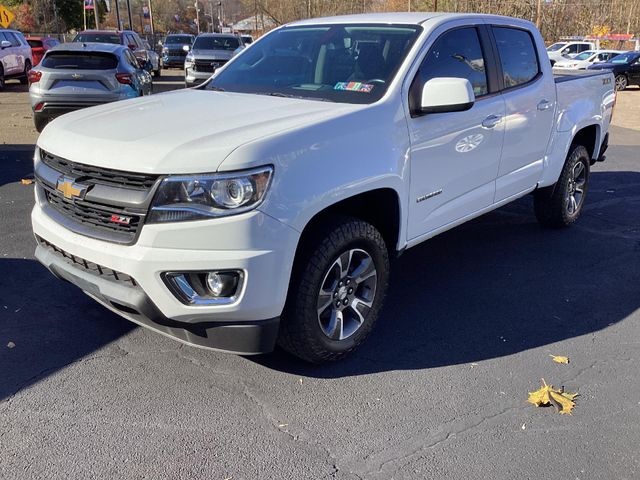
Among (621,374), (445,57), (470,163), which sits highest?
(445,57)

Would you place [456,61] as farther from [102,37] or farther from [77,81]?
[102,37]

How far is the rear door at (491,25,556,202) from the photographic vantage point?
182 inches

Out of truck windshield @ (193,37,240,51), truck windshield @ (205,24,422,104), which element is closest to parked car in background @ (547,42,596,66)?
truck windshield @ (193,37,240,51)

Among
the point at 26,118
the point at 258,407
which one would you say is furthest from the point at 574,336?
the point at 26,118

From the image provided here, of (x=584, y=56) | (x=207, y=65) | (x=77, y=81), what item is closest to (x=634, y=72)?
(x=584, y=56)

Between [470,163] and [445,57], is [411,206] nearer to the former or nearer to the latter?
[470,163]

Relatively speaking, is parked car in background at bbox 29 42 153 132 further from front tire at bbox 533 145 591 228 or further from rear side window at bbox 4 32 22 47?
rear side window at bbox 4 32 22 47

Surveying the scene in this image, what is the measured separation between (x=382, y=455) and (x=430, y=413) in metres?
0.44

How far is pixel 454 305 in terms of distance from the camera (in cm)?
435

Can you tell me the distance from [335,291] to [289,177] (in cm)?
81

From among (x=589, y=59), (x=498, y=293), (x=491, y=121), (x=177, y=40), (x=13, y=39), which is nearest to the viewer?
(x=491, y=121)

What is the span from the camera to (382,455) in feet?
9.12

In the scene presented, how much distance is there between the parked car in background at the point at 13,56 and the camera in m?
18.5

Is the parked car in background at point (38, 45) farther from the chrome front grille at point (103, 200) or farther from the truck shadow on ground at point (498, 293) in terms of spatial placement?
the chrome front grille at point (103, 200)
